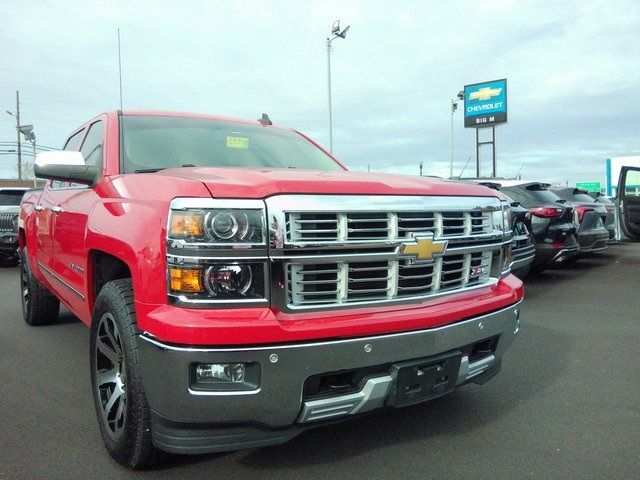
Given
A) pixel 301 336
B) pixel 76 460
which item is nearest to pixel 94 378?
pixel 76 460

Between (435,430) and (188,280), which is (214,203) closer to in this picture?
(188,280)

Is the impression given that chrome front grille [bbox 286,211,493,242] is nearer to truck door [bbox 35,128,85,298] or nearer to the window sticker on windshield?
the window sticker on windshield

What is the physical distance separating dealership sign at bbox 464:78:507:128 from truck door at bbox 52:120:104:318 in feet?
96.7

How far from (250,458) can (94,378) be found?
3.09ft

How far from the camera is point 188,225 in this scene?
83.4 inches

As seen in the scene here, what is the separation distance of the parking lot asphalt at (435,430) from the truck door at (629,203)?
4.34 meters

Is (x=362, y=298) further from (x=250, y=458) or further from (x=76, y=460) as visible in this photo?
(x=76, y=460)

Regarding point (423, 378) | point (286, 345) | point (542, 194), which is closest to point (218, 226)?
point (286, 345)

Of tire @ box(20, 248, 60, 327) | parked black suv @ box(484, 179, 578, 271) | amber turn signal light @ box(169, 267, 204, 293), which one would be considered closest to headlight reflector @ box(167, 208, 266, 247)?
amber turn signal light @ box(169, 267, 204, 293)

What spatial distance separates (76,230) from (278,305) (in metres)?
1.80

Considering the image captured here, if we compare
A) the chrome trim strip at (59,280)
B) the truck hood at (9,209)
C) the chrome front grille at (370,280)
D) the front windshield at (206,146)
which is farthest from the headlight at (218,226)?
the truck hood at (9,209)

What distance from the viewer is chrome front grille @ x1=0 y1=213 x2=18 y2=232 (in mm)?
11297

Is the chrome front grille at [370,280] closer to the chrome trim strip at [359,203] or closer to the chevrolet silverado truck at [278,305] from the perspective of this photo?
the chevrolet silverado truck at [278,305]

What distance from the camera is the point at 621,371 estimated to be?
4.02 meters
